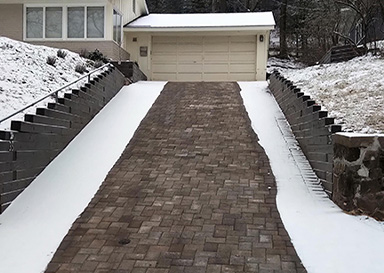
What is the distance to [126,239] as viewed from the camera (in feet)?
16.0

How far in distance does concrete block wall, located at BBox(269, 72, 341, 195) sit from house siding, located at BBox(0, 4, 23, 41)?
11454 mm

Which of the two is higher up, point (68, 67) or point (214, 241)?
point (68, 67)

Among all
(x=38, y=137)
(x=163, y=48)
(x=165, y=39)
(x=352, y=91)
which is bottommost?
(x=38, y=137)

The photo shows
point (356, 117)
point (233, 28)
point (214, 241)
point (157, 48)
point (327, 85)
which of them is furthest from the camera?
point (157, 48)

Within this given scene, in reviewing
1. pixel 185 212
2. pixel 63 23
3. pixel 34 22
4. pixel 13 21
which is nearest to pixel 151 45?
pixel 63 23

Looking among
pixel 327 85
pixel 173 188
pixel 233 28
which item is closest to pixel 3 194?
pixel 173 188

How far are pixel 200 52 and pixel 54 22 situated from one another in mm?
6528

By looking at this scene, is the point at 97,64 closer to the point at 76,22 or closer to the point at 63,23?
the point at 76,22

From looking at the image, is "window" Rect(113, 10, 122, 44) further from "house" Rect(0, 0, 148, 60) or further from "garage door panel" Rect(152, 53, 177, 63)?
"garage door panel" Rect(152, 53, 177, 63)

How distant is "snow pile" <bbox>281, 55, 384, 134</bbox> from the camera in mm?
7777

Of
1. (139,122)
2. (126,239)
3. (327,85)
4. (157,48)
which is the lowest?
(126,239)

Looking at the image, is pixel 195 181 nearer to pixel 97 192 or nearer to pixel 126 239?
pixel 97 192

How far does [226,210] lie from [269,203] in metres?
0.65

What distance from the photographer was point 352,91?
1016 centimetres
